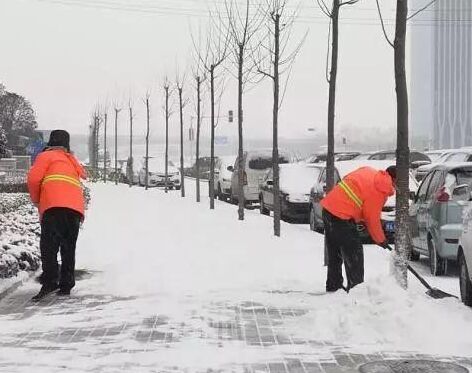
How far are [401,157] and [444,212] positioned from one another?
89.4 inches

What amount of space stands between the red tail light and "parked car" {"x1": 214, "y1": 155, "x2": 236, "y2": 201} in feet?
58.9

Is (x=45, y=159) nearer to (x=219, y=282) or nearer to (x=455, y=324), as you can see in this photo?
(x=219, y=282)

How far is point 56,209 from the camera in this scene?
26.0ft

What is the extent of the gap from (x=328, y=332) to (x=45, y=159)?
142 inches

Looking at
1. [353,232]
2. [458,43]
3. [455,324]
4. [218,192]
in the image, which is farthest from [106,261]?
[458,43]

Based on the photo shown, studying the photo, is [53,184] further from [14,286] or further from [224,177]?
[224,177]

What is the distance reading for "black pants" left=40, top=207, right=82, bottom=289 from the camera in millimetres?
7973

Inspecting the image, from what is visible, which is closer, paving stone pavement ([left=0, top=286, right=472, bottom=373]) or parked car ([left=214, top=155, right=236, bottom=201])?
paving stone pavement ([left=0, top=286, right=472, bottom=373])

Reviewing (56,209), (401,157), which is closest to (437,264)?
(401,157)

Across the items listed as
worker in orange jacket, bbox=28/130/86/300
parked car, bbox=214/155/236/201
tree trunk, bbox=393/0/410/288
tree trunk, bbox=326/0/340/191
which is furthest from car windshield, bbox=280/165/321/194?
worker in orange jacket, bbox=28/130/86/300

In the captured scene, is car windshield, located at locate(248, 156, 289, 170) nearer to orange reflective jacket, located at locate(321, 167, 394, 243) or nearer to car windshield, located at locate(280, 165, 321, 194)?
car windshield, located at locate(280, 165, 321, 194)

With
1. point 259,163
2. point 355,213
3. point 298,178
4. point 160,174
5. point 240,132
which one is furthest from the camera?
point 160,174

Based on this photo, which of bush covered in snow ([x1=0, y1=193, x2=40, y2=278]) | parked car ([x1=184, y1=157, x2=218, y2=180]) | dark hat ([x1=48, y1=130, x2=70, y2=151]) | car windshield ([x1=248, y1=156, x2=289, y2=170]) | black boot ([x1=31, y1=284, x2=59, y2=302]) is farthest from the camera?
parked car ([x1=184, y1=157, x2=218, y2=180])

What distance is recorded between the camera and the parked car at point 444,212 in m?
9.62
